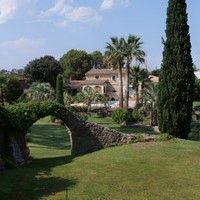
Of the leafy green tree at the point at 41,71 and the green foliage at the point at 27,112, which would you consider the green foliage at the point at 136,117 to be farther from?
the leafy green tree at the point at 41,71

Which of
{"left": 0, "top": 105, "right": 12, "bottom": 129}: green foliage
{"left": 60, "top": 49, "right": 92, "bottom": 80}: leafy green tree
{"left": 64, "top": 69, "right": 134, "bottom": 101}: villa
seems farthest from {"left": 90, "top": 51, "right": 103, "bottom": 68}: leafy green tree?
{"left": 0, "top": 105, "right": 12, "bottom": 129}: green foliage

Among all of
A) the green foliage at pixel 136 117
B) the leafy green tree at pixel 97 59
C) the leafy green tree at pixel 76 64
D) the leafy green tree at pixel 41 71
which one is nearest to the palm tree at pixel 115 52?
the green foliage at pixel 136 117

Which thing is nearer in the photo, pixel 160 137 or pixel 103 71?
pixel 160 137

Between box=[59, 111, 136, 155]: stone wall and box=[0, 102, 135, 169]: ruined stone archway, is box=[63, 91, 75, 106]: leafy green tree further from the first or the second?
box=[59, 111, 136, 155]: stone wall

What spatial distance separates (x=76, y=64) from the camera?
104188mm

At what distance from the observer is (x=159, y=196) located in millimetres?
12391

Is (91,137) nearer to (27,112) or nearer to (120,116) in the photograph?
→ (27,112)

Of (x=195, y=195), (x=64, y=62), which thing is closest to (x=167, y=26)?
(x=195, y=195)

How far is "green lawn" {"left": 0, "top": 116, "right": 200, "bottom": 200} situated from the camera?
12.6m

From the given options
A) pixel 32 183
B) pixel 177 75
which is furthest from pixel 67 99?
pixel 32 183

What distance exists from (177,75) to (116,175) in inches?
492

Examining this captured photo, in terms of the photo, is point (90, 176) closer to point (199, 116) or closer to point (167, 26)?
point (167, 26)

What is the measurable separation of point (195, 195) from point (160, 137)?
979cm

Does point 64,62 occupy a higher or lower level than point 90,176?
higher
